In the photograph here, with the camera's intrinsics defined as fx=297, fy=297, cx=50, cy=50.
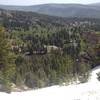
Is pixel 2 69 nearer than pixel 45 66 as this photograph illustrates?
Yes

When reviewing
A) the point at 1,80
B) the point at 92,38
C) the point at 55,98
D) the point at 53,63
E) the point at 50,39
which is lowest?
the point at 50,39

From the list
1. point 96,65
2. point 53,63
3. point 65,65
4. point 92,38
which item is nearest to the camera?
point 65,65

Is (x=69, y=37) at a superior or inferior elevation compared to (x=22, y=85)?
inferior

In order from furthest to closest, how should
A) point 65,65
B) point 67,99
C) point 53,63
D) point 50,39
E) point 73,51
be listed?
point 50,39
point 73,51
point 53,63
point 65,65
point 67,99

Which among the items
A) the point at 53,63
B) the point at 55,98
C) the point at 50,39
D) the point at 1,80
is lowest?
the point at 50,39

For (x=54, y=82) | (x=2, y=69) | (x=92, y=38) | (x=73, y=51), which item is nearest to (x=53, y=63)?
(x=54, y=82)

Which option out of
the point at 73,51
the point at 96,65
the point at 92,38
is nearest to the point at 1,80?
the point at 96,65

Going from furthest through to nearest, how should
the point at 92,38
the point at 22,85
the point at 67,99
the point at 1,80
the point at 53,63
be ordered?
the point at 92,38, the point at 53,63, the point at 22,85, the point at 1,80, the point at 67,99

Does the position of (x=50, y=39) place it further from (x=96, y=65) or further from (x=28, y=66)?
(x=28, y=66)

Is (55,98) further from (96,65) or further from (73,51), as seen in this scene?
(73,51)
